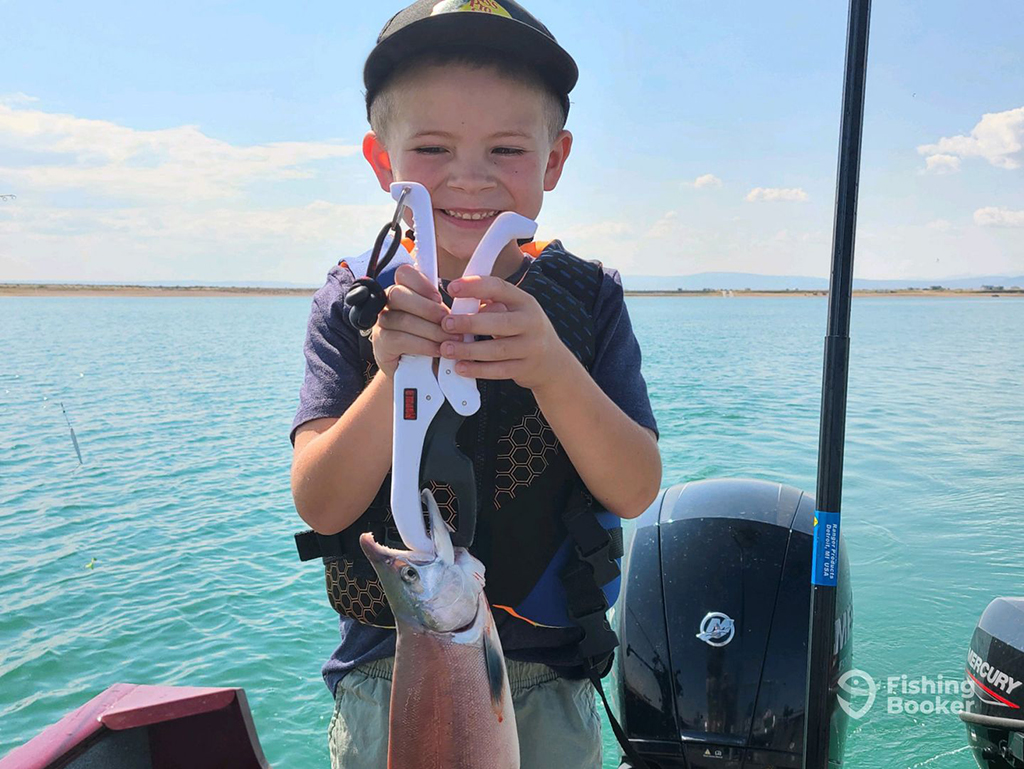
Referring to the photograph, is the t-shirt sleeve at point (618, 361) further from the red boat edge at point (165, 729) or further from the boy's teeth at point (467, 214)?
the red boat edge at point (165, 729)

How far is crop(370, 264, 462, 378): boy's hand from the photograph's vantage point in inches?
52.6

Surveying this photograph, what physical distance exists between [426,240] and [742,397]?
55.8ft

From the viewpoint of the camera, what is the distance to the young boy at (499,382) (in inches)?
65.7

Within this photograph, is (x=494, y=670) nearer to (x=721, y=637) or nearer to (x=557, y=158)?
(x=557, y=158)

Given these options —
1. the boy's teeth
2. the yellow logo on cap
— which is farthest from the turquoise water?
the yellow logo on cap

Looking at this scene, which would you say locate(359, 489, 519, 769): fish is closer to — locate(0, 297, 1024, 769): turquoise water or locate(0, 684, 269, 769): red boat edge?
locate(0, 684, 269, 769): red boat edge

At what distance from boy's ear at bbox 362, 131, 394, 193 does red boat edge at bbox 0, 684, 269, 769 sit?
5.41ft

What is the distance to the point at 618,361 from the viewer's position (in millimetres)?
1998

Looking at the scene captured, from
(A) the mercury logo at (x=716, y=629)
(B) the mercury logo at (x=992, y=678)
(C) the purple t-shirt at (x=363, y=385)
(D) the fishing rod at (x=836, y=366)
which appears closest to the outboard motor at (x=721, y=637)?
(A) the mercury logo at (x=716, y=629)

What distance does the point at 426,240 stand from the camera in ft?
4.49

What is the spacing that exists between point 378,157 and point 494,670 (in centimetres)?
125

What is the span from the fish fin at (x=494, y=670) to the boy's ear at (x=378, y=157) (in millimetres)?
1104

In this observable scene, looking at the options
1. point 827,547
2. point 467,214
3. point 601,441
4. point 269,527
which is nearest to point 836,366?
point 827,547

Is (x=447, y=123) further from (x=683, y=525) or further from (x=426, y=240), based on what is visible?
(x=683, y=525)
